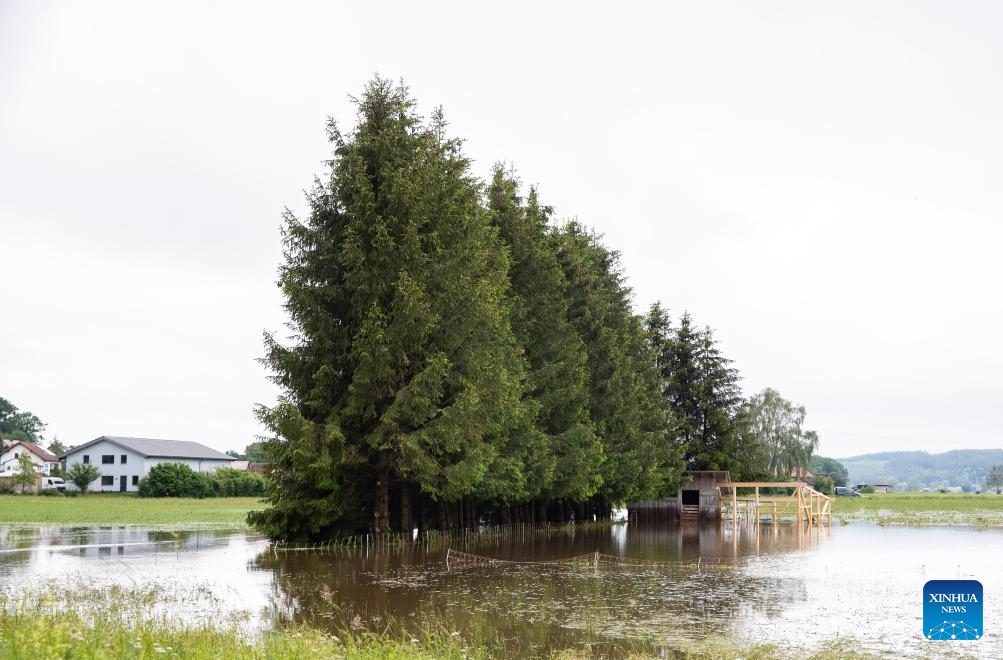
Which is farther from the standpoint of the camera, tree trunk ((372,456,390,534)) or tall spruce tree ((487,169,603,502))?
tall spruce tree ((487,169,603,502))

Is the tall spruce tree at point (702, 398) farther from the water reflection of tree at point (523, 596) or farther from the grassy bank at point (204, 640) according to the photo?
the grassy bank at point (204, 640)

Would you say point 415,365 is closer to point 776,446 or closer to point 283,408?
point 283,408

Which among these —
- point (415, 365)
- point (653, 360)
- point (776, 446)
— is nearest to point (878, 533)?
point (653, 360)

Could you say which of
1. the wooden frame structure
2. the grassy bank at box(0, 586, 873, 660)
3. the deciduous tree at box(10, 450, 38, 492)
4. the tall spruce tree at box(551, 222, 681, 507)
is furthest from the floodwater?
the deciduous tree at box(10, 450, 38, 492)

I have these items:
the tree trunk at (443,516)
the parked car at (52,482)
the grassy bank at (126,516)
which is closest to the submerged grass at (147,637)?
the tree trunk at (443,516)

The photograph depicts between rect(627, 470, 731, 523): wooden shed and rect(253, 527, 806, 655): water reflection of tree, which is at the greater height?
rect(253, 527, 806, 655): water reflection of tree

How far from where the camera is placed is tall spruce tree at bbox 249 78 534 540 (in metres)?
27.9

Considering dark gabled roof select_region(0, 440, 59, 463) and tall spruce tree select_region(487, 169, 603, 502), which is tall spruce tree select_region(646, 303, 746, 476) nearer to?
tall spruce tree select_region(487, 169, 603, 502)

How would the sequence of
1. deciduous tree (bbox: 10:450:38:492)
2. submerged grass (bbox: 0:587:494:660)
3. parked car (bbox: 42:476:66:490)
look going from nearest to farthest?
1. submerged grass (bbox: 0:587:494:660)
2. deciduous tree (bbox: 10:450:38:492)
3. parked car (bbox: 42:476:66:490)

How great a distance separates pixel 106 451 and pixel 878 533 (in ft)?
242

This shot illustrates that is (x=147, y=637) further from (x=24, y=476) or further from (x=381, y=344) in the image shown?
(x=24, y=476)

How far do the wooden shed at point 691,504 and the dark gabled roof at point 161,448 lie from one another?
169ft

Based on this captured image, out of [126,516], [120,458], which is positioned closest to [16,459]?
[120,458]

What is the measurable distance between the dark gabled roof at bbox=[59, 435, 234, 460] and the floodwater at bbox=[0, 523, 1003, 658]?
185 feet
